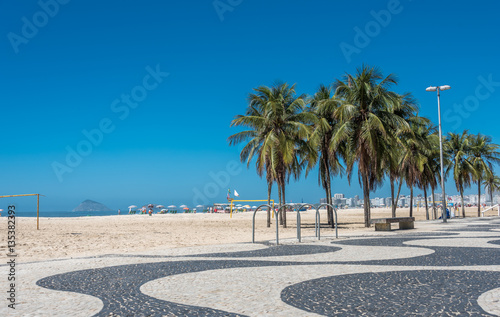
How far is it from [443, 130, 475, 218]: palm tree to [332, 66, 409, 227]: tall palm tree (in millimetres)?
18459

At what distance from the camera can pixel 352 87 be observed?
955 inches

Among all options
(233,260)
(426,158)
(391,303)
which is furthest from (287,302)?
(426,158)

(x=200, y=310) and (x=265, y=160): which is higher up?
(x=265, y=160)

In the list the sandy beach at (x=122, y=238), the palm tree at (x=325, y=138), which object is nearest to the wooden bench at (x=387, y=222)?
the sandy beach at (x=122, y=238)

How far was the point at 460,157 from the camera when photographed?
39.4 m

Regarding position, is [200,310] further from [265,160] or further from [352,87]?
[352,87]

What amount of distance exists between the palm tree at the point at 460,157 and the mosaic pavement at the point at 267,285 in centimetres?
3148

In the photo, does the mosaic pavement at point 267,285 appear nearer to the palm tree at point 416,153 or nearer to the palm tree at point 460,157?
the palm tree at point 416,153

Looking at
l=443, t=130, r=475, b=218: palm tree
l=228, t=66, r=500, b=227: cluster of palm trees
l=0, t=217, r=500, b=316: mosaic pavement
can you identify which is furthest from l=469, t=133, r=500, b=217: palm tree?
l=0, t=217, r=500, b=316: mosaic pavement

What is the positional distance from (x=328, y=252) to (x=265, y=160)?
1348cm

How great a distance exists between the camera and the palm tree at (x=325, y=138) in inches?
963

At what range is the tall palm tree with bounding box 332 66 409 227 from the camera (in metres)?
22.9

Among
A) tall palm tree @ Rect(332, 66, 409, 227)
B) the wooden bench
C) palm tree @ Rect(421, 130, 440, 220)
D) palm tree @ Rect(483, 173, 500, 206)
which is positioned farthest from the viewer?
palm tree @ Rect(483, 173, 500, 206)

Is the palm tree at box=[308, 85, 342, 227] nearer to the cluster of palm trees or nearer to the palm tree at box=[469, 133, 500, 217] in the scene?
the cluster of palm trees
